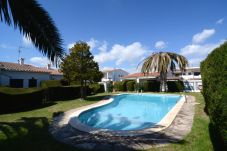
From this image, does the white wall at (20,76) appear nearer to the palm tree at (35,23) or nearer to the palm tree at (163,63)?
the palm tree at (163,63)

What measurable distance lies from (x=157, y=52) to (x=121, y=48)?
14.9 m

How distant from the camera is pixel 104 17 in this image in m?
21.1

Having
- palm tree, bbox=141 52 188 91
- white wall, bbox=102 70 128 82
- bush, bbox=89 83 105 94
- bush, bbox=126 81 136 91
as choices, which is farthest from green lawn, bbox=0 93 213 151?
white wall, bbox=102 70 128 82

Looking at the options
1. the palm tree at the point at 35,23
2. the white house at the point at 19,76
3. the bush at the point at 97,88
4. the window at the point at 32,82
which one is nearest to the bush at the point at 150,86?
the bush at the point at 97,88

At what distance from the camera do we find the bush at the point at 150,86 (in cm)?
3631

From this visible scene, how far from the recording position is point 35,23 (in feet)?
17.9

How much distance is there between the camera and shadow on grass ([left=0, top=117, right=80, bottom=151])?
6727 mm

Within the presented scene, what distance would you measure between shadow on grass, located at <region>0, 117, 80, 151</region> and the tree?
12.0 meters

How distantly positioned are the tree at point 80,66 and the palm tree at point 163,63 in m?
14.7

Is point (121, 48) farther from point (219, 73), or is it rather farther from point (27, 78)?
point (219, 73)

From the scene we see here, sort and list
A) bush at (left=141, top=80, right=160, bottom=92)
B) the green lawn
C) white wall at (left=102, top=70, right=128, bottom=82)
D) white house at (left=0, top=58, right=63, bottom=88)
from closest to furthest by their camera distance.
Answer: the green lawn < white house at (left=0, top=58, right=63, bottom=88) < bush at (left=141, top=80, right=160, bottom=92) < white wall at (left=102, top=70, right=128, bottom=82)

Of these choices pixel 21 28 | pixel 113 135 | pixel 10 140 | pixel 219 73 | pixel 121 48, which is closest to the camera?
pixel 219 73

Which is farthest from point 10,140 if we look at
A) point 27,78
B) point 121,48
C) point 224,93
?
point 121,48

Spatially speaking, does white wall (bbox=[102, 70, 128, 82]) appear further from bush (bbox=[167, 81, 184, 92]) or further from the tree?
the tree
